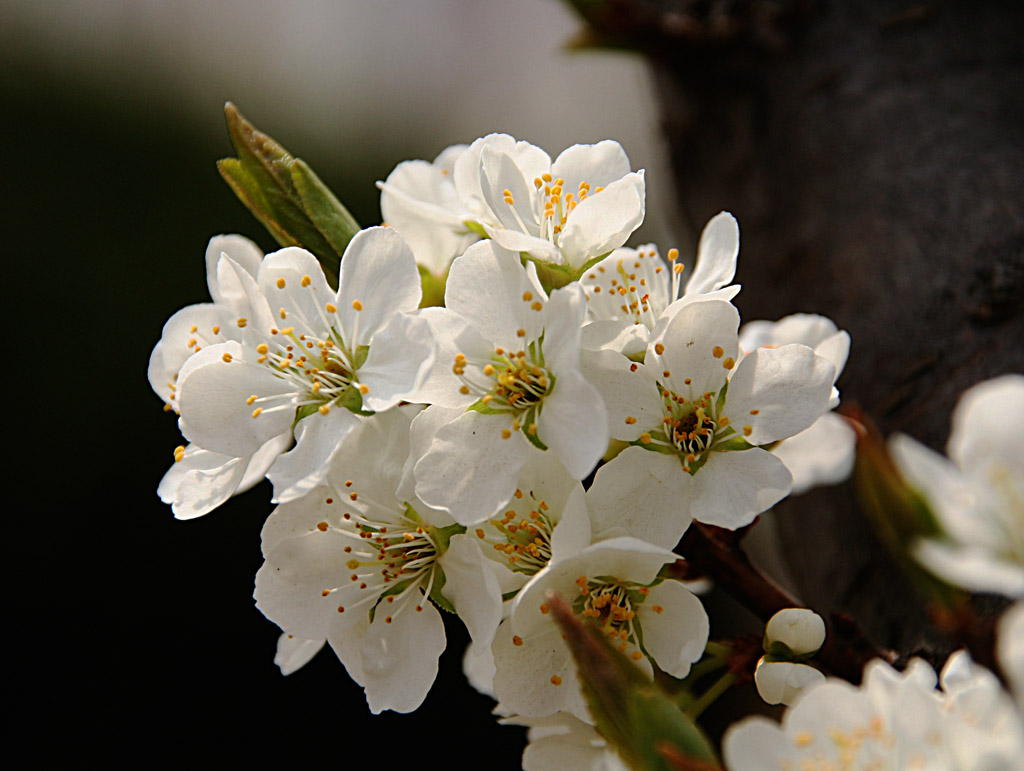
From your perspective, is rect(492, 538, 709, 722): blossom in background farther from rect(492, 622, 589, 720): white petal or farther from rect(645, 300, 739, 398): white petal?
rect(645, 300, 739, 398): white petal

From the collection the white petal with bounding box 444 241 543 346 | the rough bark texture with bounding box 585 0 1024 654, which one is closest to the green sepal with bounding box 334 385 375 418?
the white petal with bounding box 444 241 543 346

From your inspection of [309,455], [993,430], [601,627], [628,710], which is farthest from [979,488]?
[309,455]

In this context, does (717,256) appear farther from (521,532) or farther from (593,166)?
(521,532)

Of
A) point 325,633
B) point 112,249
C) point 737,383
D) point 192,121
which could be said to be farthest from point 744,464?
point 192,121

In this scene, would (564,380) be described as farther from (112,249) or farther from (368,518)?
(112,249)

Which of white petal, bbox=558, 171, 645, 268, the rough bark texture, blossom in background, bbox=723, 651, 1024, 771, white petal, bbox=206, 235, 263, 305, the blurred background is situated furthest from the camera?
the blurred background

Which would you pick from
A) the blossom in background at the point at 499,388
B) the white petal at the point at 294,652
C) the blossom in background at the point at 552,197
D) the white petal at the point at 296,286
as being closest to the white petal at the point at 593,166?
the blossom in background at the point at 552,197
